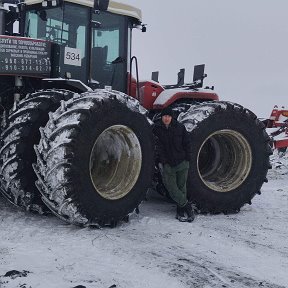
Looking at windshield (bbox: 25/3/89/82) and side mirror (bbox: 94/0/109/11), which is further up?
side mirror (bbox: 94/0/109/11)

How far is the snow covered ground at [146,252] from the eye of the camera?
352 centimetres

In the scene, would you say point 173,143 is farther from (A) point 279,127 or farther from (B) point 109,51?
(A) point 279,127

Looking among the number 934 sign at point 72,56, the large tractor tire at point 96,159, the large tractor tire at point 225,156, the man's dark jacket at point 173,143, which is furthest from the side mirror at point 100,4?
the large tractor tire at point 225,156

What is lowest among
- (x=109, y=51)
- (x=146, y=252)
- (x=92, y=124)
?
(x=146, y=252)

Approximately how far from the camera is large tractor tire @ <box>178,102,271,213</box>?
5.98m

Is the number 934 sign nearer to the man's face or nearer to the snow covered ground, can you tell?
the man's face

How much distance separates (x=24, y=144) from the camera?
15.5ft

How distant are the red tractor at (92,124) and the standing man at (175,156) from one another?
237 millimetres

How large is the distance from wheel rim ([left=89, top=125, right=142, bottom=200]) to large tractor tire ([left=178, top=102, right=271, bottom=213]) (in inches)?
37.2

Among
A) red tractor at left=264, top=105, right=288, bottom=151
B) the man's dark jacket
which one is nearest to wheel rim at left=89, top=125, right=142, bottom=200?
the man's dark jacket

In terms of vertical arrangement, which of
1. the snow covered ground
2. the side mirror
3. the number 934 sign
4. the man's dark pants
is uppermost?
the side mirror

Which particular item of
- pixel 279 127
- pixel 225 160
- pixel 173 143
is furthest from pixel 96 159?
pixel 279 127

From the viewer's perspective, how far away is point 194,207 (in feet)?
19.4

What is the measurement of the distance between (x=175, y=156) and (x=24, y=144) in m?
1.76
